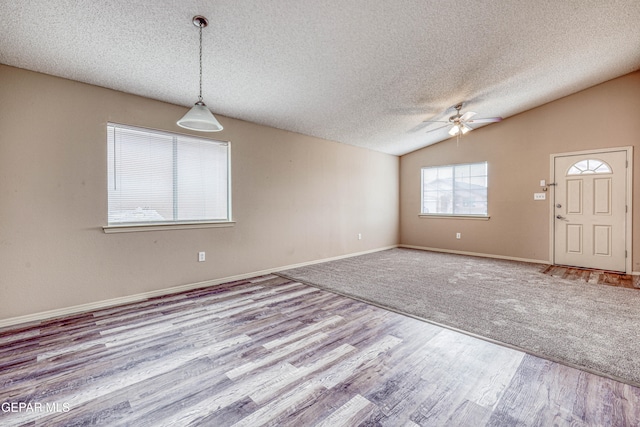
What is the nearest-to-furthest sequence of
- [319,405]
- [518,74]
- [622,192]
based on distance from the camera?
[319,405] → [518,74] → [622,192]

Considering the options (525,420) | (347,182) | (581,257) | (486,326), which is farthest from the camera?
(347,182)

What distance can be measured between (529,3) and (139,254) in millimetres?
4968

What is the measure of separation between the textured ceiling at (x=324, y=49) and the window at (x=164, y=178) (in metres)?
0.55

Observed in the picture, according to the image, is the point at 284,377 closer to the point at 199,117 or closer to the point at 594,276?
the point at 199,117

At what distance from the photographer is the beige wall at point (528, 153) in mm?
Answer: 4594

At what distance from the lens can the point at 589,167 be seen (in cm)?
490

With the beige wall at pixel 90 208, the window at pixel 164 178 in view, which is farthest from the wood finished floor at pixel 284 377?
the window at pixel 164 178

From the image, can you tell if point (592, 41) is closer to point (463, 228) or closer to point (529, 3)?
point (529, 3)

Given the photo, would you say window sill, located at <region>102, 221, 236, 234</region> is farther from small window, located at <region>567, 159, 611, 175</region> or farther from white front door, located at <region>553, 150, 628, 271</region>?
small window, located at <region>567, 159, 611, 175</region>

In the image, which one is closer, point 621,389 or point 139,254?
point 621,389

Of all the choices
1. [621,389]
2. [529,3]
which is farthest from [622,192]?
[621,389]

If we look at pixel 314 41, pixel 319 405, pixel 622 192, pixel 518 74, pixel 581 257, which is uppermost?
pixel 518 74

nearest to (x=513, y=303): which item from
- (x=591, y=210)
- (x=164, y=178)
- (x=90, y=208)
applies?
(x=591, y=210)

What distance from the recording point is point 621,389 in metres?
1.73
